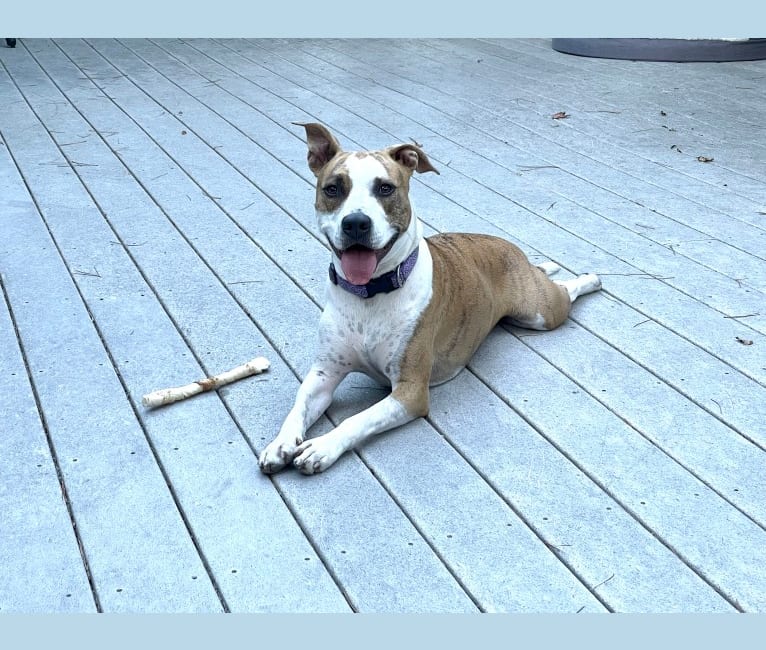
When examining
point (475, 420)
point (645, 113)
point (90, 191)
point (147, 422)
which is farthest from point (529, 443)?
point (645, 113)

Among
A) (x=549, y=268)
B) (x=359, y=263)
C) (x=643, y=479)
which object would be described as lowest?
(x=549, y=268)

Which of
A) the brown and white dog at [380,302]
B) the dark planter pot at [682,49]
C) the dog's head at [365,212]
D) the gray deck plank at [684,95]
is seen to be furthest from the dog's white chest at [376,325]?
the dark planter pot at [682,49]

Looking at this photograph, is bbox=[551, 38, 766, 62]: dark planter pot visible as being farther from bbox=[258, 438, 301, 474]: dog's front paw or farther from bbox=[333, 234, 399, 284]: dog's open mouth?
bbox=[258, 438, 301, 474]: dog's front paw

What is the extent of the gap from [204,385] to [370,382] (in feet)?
1.88

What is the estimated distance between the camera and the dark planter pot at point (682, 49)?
8172 millimetres

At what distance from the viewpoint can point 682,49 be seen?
8.17 meters

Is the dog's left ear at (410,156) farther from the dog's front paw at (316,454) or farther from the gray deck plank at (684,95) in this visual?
the gray deck plank at (684,95)

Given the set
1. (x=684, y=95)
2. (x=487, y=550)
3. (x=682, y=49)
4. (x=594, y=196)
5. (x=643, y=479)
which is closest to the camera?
(x=487, y=550)

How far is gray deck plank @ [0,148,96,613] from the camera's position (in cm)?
249

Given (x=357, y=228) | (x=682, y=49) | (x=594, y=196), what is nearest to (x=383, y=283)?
(x=357, y=228)

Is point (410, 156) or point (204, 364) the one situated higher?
point (410, 156)

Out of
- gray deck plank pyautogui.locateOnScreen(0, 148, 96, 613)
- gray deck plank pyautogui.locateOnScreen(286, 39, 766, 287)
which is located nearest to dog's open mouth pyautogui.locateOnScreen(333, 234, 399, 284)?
gray deck plank pyautogui.locateOnScreen(0, 148, 96, 613)

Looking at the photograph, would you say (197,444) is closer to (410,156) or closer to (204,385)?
(204,385)

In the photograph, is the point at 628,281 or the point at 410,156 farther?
the point at 628,281
